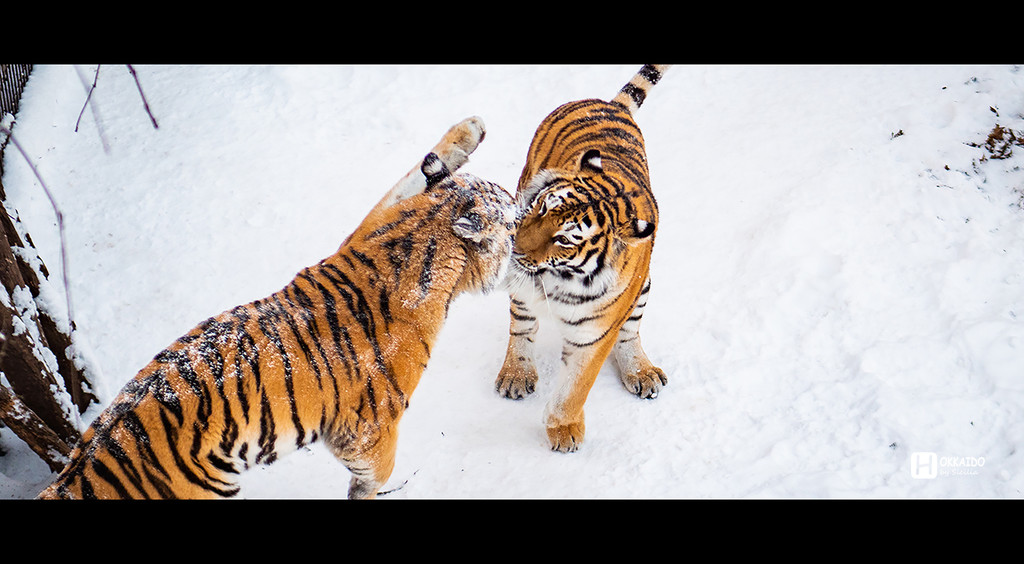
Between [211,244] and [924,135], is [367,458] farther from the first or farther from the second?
[924,135]

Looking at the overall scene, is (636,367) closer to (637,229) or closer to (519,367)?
(519,367)

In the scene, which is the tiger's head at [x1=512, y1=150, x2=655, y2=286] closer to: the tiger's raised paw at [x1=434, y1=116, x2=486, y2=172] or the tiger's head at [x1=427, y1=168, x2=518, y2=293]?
the tiger's head at [x1=427, y1=168, x2=518, y2=293]

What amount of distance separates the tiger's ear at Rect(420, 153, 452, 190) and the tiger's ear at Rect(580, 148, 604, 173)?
0.77 metres

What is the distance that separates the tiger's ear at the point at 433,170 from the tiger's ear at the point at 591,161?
766mm

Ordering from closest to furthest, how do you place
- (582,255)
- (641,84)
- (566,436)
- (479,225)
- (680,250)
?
(479,225) < (582,255) < (566,436) < (641,84) < (680,250)

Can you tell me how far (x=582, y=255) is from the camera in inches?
128

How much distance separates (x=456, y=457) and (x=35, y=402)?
6.87 feet

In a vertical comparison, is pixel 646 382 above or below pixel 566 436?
above

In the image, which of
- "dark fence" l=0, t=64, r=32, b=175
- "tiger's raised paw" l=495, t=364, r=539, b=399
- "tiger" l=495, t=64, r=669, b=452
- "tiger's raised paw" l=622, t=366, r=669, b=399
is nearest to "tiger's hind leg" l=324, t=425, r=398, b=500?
"tiger" l=495, t=64, r=669, b=452

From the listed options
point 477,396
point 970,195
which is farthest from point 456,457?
point 970,195

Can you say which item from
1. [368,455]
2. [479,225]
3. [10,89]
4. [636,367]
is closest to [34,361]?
[368,455]

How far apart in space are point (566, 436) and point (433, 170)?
1.67m

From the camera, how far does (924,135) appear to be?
200 inches

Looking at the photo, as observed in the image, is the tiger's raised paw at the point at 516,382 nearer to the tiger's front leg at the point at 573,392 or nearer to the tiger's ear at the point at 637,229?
the tiger's front leg at the point at 573,392
